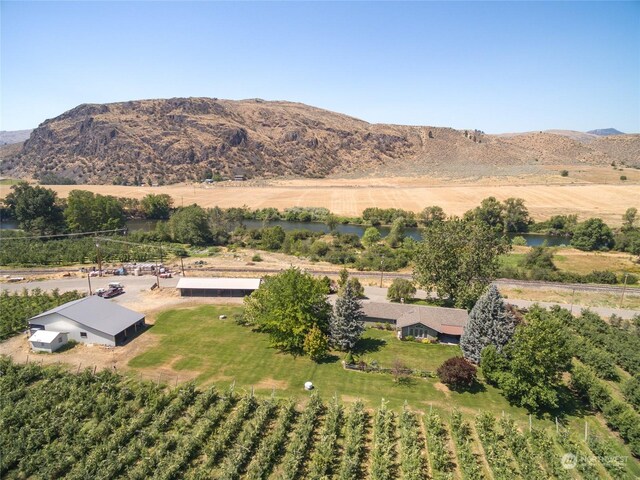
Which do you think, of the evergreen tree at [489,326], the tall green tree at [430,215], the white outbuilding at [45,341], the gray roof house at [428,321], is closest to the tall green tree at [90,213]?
the white outbuilding at [45,341]

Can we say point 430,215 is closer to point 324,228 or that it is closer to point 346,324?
point 324,228

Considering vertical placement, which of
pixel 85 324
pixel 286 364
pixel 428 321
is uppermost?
pixel 85 324

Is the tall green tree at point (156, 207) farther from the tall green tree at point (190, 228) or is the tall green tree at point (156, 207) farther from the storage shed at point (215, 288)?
the storage shed at point (215, 288)

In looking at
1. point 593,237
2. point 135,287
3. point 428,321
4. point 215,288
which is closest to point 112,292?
point 135,287

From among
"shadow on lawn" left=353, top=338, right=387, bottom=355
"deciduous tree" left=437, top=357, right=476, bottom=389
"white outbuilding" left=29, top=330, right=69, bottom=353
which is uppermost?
"white outbuilding" left=29, top=330, right=69, bottom=353

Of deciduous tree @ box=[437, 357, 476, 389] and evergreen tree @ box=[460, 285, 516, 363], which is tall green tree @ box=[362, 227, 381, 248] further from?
deciduous tree @ box=[437, 357, 476, 389]

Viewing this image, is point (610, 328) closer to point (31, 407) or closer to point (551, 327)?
point (551, 327)

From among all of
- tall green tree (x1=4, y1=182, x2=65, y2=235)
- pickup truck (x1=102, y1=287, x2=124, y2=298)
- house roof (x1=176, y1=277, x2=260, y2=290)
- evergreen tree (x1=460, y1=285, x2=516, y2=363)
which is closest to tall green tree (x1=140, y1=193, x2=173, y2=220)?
tall green tree (x1=4, y1=182, x2=65, y2=235)
